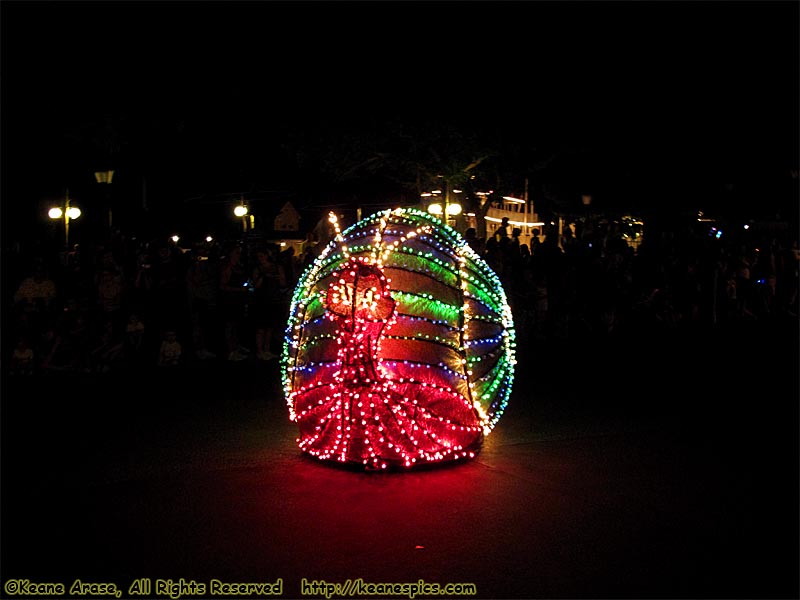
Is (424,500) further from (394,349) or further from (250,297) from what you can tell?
(250,297)

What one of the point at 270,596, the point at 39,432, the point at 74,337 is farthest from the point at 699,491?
the point at 74,337

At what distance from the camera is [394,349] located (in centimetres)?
712

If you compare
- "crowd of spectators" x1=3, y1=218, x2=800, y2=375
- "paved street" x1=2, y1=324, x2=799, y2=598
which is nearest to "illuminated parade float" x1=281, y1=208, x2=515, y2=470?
"paved street" x1=2, y1=324, x2=799, y2=598

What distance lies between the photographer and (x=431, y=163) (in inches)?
764

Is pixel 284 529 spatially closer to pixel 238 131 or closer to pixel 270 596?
pixel 270 596

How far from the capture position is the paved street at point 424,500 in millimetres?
5262

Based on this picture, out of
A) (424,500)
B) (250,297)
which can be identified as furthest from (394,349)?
(250,297)

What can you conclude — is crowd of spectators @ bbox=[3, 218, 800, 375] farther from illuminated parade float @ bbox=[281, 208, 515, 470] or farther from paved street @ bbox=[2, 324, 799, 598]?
illuminated parade float @ bbox=[281, 208, 515, 470]

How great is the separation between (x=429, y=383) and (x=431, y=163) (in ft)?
41.9

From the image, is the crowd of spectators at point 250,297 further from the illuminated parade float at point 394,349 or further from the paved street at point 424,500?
the illuminated parade float at point 394,349

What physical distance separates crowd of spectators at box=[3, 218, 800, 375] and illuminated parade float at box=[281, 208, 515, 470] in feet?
19.5

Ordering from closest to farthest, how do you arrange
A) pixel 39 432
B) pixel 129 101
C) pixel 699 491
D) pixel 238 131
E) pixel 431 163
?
pixel 699 491 → pixel 39 432 → pixel 129 101 → pixel 238 131 → pixel 431 163

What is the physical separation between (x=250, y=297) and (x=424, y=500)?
797 cm

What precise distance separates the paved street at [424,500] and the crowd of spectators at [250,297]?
2175 millimetres
